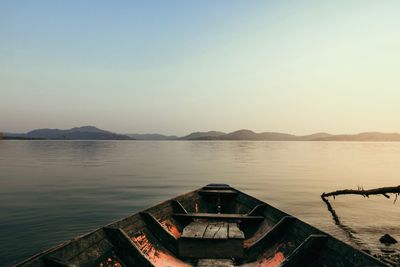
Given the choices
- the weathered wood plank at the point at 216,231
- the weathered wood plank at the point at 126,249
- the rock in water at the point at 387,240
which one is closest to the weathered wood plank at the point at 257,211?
the weathered wood plank at the point at 216,231

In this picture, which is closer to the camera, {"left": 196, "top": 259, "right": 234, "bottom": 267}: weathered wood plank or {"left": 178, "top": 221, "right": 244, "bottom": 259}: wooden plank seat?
{"left": 196, "top": 259, "right": 234, "bottom": 267}: weathered wood plank

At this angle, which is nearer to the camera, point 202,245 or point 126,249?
point 126,249

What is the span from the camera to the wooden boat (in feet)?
21.5

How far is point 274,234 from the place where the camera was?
9.29 meters

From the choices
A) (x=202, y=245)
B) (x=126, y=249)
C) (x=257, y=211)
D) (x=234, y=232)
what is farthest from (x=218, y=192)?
(x=126, y=249)

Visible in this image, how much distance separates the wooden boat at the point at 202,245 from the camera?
655cm

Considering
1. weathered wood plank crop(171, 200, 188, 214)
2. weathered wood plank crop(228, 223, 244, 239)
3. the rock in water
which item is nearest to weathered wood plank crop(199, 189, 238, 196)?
weathered wood plank crop(171, 200, 188, 214)

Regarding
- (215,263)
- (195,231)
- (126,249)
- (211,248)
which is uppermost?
(126,249)

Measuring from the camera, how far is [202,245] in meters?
8.76

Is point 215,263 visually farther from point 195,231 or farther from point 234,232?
point 195,231

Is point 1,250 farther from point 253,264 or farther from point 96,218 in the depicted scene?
point 253,264

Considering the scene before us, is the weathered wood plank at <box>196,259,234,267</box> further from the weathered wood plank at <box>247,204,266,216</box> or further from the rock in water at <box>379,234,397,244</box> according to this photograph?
the rock in water at <box>379,234,397,244</box>

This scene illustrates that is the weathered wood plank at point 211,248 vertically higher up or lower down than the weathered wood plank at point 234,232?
lower down

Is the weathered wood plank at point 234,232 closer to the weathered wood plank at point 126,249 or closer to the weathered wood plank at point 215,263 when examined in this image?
the weathered wood plank at point 215,263
